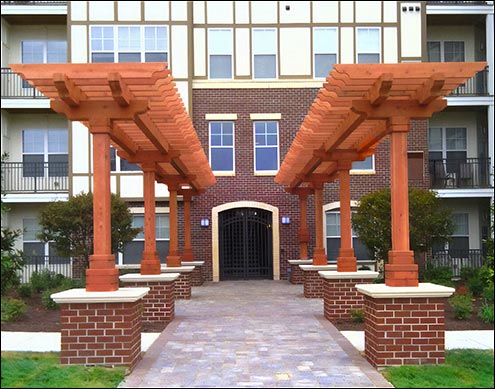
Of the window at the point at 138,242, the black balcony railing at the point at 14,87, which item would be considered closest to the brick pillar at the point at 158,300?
the window at the point at 138,242

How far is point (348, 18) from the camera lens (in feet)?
84.1

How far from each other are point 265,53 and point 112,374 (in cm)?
1881

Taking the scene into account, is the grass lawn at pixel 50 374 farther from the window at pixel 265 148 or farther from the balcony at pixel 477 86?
the balcony at pixel 477 86

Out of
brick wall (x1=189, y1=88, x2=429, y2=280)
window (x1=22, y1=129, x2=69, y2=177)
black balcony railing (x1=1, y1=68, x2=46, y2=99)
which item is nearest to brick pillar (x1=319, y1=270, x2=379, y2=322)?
brick wall (x1=189, y1=88, x2=429, y2=280)

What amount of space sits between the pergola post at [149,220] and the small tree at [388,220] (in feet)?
24.1

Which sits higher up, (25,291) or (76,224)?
(76,224)

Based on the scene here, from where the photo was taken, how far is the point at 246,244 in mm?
25688

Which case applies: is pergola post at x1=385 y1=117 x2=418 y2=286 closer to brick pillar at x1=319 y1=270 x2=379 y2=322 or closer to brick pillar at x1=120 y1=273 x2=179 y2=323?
brick pillar at x1=319 y1=270 x2=379 y2=322

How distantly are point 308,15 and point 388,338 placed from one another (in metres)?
18.5

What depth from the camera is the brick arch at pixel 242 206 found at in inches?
992

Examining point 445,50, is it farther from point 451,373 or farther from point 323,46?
point 451,373

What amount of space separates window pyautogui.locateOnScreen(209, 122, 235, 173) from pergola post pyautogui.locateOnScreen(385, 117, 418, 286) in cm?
1573

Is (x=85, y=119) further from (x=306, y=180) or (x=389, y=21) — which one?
(x=389, y=21)

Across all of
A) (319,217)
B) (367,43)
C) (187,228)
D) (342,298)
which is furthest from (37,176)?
(342,298)
